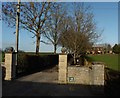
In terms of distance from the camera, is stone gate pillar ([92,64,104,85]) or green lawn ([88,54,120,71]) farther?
green lawn ([88,54,120,71])

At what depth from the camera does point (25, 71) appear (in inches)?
825

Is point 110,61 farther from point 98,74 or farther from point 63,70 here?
point 98,74

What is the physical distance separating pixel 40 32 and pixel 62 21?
3.80 meters

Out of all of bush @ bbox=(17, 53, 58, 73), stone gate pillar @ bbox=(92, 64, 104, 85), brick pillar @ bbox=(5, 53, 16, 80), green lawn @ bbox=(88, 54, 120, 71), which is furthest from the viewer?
green lawn @ bbox=(88, 54, 120, 71)

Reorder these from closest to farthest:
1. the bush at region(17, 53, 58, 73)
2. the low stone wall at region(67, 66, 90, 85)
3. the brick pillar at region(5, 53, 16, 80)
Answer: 1. the low stone wall at region(67, 66, 90, 85)
2. the brick pillar at region(5, 53, 16, 80)
3. the bush at region(17, 53, 58, 73)

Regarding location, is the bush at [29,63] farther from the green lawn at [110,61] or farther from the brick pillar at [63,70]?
the green lawn at [110,61]

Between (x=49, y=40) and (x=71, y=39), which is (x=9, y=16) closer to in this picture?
(x=71, y=39)

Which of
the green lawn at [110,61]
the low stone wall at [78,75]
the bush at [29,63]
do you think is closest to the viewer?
the low stone wall at [78,75]

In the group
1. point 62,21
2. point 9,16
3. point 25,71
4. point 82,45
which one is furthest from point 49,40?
point 25,71

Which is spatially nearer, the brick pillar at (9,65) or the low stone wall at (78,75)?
the low stone wall at (78,75)

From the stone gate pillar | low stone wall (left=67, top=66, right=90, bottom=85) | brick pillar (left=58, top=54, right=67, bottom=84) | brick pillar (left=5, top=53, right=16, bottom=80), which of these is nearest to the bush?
brick pillar (left=5, top=53, right=16, bottom=80)

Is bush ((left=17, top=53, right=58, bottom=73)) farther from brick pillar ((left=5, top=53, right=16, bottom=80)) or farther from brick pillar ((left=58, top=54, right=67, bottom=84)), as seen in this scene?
brick pillar ((left=58, top=54, right=67, bottom=84))

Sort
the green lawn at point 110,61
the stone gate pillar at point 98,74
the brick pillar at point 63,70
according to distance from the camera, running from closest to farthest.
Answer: the stone gate pillar at point 98,74, the brick pillar at point 63,70, the green lawn at point 110,61

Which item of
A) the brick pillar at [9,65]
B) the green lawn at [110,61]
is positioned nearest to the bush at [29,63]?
the brick pillar at [9,65]
